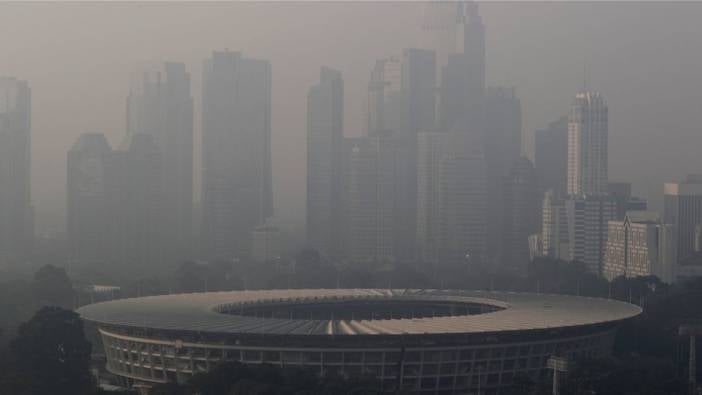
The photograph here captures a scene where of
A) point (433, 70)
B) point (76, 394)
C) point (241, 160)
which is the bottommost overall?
point (76, 394)

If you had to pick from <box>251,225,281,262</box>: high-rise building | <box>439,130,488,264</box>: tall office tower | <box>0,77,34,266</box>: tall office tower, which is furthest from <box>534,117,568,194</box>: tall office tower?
<box>0,77,34,266</box>: tall office tower

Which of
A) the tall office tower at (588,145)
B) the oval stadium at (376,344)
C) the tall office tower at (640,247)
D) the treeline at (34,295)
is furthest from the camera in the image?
the tall office tower at (588,145)

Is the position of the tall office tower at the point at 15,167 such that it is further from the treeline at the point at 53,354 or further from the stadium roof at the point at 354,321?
the treeline at the point at 53,354

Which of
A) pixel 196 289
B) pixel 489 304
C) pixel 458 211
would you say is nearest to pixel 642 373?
pixel 489 304

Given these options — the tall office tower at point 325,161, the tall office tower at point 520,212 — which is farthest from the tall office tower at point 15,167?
the tall office tower at point 520,212

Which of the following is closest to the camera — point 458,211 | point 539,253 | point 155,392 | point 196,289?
point 155,392

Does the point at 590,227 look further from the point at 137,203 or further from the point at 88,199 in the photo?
the point at 88,199

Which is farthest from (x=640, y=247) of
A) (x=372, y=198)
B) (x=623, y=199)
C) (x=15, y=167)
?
(x=15, y=167)

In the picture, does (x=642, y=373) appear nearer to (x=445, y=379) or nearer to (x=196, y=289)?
(x=445, y=379)
